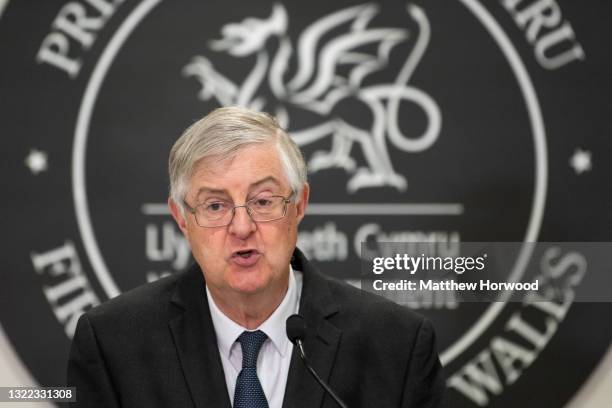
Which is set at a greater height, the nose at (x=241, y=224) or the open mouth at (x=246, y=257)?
the nose at (x=241, y=224)

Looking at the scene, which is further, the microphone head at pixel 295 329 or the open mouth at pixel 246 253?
the open mouth at pixel 246 253

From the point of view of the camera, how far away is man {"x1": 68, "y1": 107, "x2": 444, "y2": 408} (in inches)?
80.4

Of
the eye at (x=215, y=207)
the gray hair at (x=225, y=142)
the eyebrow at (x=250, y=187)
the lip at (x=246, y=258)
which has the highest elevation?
the gray hair at (x=225, y=142)

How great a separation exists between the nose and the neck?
0.20 meters

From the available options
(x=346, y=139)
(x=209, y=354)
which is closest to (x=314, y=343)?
(x=209, y=354)

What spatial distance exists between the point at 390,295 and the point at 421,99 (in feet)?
2.48

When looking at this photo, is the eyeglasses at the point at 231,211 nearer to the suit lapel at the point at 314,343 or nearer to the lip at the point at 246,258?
the lip at the point at 246,258

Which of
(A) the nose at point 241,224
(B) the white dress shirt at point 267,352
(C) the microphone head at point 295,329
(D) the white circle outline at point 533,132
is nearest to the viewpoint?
(C) the microphone head at point 295,329

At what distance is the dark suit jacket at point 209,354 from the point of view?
2.06 m

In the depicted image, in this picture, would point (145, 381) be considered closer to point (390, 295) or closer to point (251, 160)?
point (251, 160)

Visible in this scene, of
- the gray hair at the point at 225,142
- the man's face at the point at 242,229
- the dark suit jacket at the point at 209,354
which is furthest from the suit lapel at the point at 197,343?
the gray hair at the point at 225,142

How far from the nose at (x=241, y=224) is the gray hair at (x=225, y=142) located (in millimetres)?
138

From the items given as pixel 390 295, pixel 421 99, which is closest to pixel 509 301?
pixel 390 295

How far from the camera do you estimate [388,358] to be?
2160mm
